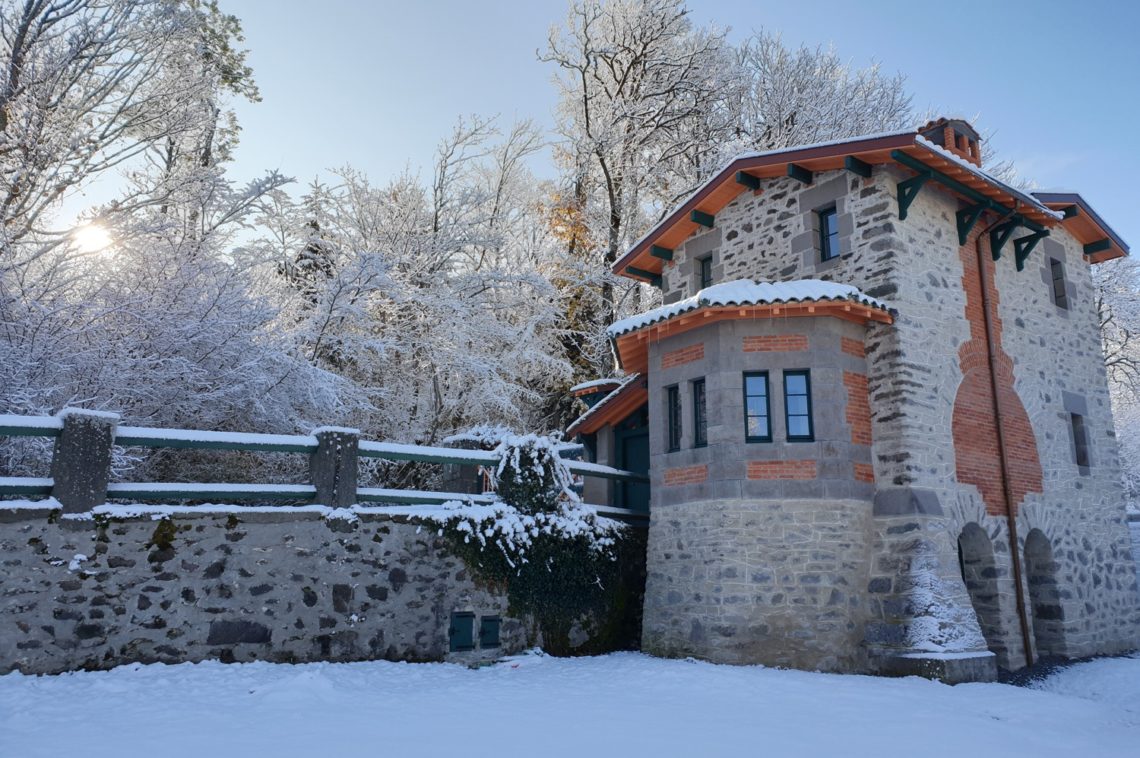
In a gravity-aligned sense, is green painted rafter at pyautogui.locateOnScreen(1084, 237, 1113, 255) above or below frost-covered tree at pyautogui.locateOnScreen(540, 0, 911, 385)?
below

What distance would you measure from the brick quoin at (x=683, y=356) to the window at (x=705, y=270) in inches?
99.3

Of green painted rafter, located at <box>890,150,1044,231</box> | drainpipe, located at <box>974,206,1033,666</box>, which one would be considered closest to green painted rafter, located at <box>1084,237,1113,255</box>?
green painted rafter, located at <box>890,150,1044,231</box>

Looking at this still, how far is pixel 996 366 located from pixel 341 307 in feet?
34.4

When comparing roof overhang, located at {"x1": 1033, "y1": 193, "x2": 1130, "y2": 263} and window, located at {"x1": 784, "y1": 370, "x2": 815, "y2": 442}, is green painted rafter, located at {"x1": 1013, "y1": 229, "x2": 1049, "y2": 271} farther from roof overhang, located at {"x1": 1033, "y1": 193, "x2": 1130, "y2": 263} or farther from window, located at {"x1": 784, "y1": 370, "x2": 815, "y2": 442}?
Result: window, located at {"x1": 784, "y1": 370, "x2": 815, "y2": 442}

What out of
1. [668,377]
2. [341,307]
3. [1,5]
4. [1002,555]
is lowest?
[1002,555]

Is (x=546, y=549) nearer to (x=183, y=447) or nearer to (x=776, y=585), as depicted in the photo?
(x=776, y=585)

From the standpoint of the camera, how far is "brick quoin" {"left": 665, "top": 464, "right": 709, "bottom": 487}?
10883 millimetres

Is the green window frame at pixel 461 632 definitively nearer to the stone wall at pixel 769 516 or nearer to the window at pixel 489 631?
the window at pixel 489 631

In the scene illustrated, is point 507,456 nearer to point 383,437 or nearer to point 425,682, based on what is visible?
point 425,682

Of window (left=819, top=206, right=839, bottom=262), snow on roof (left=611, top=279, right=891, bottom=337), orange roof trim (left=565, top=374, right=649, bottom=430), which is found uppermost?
window (left=819, top=206, right=839, bottom=262)

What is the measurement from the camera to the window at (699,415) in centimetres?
1123

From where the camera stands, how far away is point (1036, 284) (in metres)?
13.7

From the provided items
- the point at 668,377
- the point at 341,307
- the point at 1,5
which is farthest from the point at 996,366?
the point at 1,5

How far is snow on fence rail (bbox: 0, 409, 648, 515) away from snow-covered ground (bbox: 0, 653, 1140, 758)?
64.7 inches
